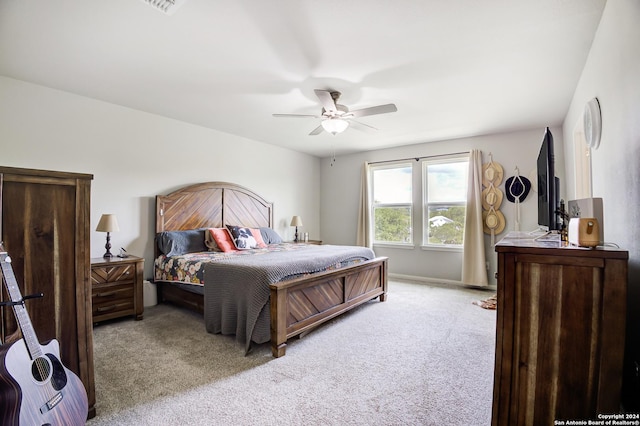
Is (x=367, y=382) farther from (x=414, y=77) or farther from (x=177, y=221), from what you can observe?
(x=177, y=221)

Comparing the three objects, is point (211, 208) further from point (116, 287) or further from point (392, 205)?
point (392, 205)

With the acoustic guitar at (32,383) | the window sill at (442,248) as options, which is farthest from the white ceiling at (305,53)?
the window sill at (442,248)

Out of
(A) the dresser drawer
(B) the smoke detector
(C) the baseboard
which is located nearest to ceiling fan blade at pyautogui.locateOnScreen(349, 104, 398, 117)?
(B) the smoke detector

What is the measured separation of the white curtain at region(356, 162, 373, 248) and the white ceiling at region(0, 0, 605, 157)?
224cm

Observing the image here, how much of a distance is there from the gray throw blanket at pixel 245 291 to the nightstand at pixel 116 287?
3.31ft

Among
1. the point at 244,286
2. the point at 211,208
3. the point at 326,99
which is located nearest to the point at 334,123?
the point at 326,99

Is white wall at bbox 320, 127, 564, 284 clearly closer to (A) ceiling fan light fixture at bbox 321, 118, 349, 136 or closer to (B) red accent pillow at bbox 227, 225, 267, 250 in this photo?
(B) red accent pillow at bbox 227, 225, 267, 250

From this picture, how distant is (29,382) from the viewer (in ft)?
3.87

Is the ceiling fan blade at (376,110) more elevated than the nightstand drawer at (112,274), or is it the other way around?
the ceiling fan blade at (376,110)

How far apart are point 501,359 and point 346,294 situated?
2.14m

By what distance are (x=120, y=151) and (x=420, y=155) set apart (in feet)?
15.4

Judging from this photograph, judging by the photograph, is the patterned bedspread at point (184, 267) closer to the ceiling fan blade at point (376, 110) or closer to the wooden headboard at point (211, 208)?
the wooden headboard at point (211, 208)

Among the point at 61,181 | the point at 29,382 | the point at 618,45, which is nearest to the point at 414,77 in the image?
the point at 618,45

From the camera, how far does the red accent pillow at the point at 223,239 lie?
4.12m
